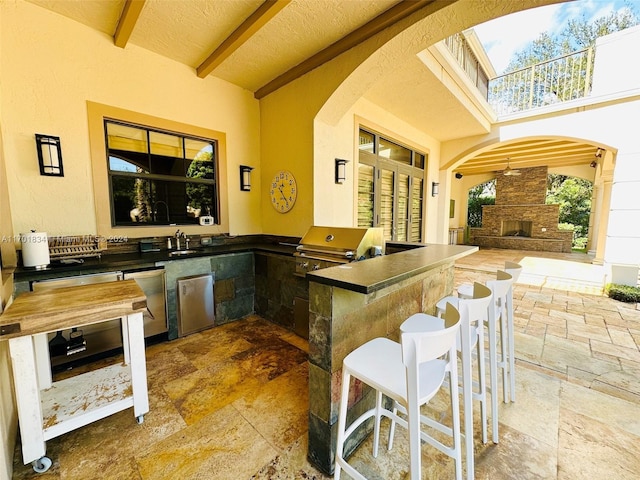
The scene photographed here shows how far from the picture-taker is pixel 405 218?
5449 millimetres

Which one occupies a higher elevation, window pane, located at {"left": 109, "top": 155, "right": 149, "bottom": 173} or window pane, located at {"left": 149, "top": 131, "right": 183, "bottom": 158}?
window pane, located at {"left": 149, "top": 131, "right": 183, "bottom": 158}

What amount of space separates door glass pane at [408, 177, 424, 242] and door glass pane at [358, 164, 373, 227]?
158cm

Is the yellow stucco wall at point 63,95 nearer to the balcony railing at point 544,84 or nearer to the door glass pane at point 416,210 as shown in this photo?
the door glass pane at point 416,210

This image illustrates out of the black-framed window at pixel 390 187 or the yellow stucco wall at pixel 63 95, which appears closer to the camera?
the yellow stucco wall at pixel 63 95

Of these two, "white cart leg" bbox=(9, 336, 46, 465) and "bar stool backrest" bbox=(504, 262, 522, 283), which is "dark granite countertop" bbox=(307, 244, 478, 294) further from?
"white cart leg" bbox=(9, 336, 46, 465)

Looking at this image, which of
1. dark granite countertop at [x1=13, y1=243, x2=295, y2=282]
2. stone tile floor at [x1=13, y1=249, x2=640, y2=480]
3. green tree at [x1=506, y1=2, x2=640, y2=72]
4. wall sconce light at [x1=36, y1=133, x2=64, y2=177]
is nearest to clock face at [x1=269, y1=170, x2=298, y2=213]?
dark granite countertop at [x1=13, y1=243, x2=295, y2=282]

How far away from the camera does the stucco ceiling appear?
233cm

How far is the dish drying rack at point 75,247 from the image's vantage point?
2.42m

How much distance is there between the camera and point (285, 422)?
1723 millimetres

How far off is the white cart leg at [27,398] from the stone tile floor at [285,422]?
158 mm

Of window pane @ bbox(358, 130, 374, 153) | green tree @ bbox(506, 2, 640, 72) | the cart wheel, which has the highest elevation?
green tree @ bbox(506, 2, 640, 72)

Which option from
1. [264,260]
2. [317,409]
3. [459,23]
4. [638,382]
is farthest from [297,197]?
[638,382]

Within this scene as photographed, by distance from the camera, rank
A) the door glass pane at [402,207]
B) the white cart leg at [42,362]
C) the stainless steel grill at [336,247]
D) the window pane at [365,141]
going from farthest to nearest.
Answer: the door glass pane at [402,207], the window pane at [365,141], the stainless steel grill at [336,247], the white cart leg at [42,362]

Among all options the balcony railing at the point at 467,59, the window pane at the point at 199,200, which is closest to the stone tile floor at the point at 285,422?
the window pane at the point at 199,200
